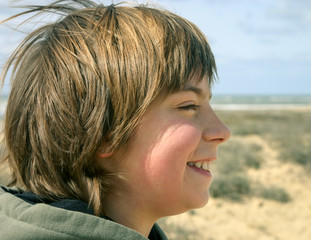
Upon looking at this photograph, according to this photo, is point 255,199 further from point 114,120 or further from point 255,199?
point 114,120

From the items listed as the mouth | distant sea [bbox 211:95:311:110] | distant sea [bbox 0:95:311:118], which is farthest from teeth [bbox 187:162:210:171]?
distant sea [bbox 211:95:311:110]

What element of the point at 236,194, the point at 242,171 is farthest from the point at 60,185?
the point at 242,171

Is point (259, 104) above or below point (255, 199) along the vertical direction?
below

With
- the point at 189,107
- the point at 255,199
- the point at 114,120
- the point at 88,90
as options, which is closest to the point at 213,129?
the point at 189,107

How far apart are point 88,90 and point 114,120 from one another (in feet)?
0.44

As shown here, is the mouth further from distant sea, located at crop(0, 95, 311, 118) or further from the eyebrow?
distant sea, located at crop(0, 95, 311, 118)

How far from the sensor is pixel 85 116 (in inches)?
55.4

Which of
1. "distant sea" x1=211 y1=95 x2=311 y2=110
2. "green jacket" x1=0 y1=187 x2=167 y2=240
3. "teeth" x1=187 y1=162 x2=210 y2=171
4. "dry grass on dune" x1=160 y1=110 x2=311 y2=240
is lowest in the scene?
"distant sea" x1=211 y1=95 x2=311 y2=110

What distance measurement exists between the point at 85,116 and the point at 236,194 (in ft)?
24.7

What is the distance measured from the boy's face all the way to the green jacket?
0.89 ft

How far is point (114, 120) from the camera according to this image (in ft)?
4.70

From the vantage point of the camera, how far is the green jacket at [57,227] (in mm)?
1173

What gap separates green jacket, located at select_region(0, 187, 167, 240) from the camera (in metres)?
1.17

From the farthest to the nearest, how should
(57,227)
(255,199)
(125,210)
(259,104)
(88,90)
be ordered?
(259,104) < (255,199) < (125,210) < (88,90) < (57,227)
